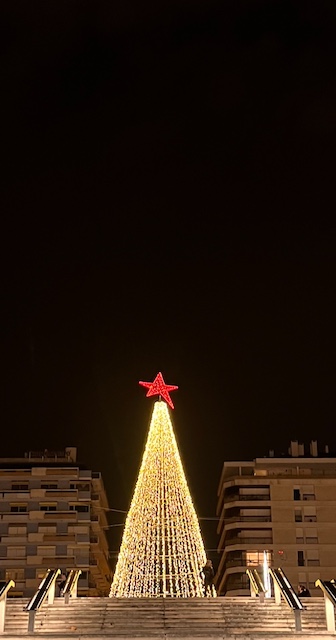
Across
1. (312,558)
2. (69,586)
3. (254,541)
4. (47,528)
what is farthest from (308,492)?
(69,586)

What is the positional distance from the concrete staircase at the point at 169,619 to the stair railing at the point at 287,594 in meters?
0.32

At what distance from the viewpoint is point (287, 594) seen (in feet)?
83.5

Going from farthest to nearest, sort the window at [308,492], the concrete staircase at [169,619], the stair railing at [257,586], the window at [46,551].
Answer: the window at [308,492] → the window at [46,551] → the stair railing at [257,586] → the concrete staircase at [169,619]

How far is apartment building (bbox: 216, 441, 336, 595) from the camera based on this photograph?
8425cm

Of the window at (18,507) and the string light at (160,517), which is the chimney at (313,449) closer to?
the window at (18,507)

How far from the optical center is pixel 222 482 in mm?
95188

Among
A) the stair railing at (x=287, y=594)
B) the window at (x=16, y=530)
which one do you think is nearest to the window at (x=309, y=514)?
the window at (x=16, y=530)

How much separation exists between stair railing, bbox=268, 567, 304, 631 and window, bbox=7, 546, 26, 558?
5719 centimetres

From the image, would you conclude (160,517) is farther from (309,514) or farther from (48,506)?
(309,514)

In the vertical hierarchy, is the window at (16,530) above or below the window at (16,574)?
above

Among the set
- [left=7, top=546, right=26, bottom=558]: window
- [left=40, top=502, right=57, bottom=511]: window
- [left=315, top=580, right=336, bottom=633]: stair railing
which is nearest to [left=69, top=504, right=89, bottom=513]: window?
[left=40, top=502, right=57, bottom=511]: window

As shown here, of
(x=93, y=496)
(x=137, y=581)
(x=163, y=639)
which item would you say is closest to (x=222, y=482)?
(x=93, y=496)

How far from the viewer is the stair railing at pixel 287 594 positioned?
24.4m

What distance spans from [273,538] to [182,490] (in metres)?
51.2
